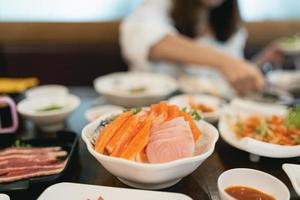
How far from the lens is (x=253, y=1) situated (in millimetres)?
3197

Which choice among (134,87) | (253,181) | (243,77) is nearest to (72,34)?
(134,87)

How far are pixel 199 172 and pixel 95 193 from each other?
340mm

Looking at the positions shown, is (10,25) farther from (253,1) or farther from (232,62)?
(253,1)

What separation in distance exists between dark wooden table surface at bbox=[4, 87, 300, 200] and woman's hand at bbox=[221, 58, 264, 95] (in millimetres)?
666

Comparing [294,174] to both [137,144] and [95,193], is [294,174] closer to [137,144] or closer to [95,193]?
[137,144]

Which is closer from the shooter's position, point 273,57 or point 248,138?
point 248,138

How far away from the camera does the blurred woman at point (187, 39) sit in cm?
195

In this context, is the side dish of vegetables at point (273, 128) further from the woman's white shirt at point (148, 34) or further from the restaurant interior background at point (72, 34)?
the restaurant interior background at point (72, 34)

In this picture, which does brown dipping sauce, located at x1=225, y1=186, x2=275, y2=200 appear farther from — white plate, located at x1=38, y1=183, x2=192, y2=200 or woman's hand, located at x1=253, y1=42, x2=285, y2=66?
woman's hand, located at x1=253, y1=42, x2=285, y2=66

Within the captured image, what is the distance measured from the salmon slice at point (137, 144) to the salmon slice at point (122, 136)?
0.02m

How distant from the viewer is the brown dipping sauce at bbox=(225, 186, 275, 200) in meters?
0.91

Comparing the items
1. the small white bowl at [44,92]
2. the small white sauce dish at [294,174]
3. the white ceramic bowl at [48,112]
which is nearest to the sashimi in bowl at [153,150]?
the small white sauce dish at [294,174]

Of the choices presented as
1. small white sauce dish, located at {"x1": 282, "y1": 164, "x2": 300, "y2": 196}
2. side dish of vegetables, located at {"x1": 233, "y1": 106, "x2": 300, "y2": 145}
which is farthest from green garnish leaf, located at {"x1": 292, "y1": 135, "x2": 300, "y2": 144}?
small white sauce dish, located at {"x1": 282, "y1": 164, "x2": 300, "y2": 196}

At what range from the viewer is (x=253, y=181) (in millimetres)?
961
